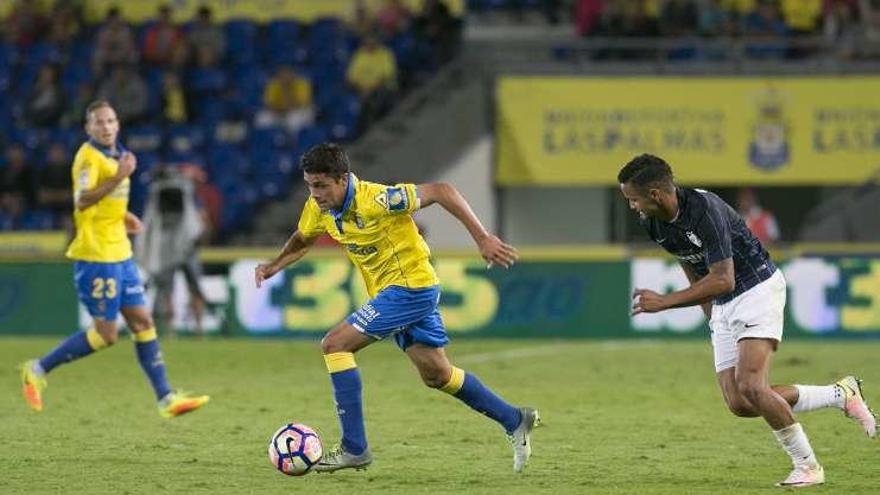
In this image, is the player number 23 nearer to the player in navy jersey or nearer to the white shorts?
the player in navy jersey

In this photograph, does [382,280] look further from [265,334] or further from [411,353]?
[265,334]

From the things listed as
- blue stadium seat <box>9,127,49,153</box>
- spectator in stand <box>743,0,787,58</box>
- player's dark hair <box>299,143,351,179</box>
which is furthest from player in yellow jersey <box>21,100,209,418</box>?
spectator in stand <box>743,0,787,58</box>

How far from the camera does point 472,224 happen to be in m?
9.59

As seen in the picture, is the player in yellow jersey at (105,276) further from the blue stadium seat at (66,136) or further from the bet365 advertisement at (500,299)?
the blue stadium seat at (66,136)

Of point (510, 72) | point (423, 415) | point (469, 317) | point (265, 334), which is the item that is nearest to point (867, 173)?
point (510, 72)

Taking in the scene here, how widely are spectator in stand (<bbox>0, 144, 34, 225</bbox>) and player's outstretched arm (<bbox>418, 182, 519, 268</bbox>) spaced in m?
15.1

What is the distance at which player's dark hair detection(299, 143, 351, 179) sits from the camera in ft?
31.5

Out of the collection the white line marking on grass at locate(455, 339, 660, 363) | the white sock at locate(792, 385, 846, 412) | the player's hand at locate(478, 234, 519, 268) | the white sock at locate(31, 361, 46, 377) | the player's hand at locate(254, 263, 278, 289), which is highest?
the player's hand at locate(478, 234, 519, 268)

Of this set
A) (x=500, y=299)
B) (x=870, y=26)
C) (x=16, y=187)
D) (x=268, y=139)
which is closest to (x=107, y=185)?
(x=500, y=299)

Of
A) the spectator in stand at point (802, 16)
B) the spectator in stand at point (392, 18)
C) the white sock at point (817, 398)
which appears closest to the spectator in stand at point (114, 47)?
the spectator in stand at point (392, 18)

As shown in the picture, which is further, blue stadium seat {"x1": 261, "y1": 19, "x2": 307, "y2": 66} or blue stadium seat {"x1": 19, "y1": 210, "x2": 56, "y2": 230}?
blue stadium seat {"x1": 261, "y1": 19, "x2": 307, "y2": 66}

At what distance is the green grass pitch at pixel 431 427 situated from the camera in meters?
9.84

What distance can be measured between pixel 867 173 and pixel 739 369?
15931 millimetres

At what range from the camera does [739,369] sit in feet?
31.1
